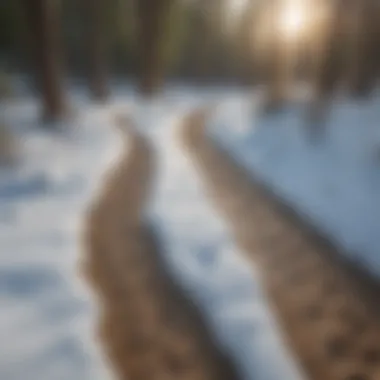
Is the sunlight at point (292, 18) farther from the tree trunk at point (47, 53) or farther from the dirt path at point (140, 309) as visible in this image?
the dirt path at point (140, 309)

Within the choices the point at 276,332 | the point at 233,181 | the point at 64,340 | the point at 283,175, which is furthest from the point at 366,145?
the point at 64,340

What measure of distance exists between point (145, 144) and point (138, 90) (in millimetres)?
2450

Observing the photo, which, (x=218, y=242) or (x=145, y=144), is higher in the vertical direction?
(x=145, y=144)

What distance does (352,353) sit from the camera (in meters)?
3.52

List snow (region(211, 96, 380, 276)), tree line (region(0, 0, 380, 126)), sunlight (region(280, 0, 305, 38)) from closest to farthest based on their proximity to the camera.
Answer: snow (region(211, 96, 380, 276)), tree line (region(0, 0, 380, 126)), sunlight (region(280, 0, 305, 38))

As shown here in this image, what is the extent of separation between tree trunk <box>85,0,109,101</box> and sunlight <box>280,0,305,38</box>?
311cm

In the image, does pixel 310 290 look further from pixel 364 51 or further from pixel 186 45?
pixel 186 45

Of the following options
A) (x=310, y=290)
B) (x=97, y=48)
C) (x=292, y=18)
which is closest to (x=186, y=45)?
(x=97, y=48)

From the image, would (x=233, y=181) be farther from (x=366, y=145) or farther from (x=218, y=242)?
(x=218, y=242)

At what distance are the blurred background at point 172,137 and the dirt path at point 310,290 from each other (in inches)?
6.1

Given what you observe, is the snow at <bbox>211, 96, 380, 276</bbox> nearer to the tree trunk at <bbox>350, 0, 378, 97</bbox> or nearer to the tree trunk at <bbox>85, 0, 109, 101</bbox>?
the tree trunk at <bbox>350, 0, 378, 97</bbox>

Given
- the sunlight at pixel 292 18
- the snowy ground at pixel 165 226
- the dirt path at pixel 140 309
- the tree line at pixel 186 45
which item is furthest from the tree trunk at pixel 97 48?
the dirt path at pixel 140 309

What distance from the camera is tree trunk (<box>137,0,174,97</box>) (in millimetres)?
10945

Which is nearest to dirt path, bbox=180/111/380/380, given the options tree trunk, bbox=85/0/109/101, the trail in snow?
the trail in snow
